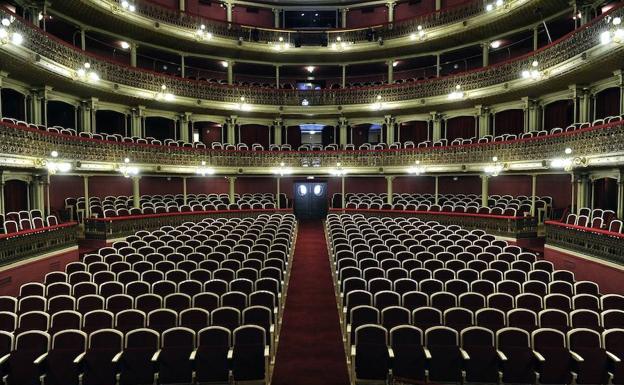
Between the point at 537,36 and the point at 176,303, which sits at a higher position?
the point at 537,36

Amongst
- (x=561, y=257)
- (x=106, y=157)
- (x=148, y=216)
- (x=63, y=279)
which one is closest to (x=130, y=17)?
(x=106, y=157)

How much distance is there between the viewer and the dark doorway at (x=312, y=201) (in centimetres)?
2500

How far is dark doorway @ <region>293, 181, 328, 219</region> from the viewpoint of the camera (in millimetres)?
25000

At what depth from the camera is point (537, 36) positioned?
69.9ft

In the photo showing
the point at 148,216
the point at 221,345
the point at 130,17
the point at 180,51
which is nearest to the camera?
the point at 221,345

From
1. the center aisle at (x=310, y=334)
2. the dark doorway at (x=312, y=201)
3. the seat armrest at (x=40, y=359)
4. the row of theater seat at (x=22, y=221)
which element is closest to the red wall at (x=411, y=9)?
the dark doorway at (x=312, y=201)

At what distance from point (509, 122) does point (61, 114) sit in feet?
80.0

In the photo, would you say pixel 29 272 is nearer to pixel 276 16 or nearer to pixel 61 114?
pixel 61 114

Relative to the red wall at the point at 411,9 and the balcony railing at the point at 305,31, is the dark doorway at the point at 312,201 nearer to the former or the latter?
the balcony railing at the point at 305,31

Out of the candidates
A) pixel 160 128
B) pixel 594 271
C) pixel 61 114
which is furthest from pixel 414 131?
pixel 61 114

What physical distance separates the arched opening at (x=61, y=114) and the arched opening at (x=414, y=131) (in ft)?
63.3

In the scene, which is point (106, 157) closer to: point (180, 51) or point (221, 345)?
point (180, 51)

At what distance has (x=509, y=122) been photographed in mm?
23406

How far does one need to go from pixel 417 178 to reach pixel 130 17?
60.9 feet
